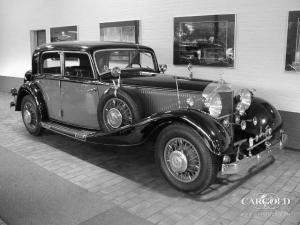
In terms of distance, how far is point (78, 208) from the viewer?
10.00 feet

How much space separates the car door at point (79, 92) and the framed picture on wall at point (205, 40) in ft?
7.06

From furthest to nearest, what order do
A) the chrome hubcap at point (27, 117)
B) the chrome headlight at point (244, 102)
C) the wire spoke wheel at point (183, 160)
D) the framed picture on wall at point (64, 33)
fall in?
1. the framed picture on wall at point (64, 33)
2. the chrome hubcap at point (27, 117)
3. the chrome headlight at point (244, 102)
4. the wire spoke wheel at point (183, 160)

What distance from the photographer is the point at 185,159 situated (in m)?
3.24

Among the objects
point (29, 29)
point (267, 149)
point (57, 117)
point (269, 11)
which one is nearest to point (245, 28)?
point (269, 11)

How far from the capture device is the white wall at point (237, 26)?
15.9ft

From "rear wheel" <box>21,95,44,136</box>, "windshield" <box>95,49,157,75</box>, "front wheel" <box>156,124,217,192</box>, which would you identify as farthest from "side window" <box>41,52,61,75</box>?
"front wheel" <box>156,124,217,192</box>

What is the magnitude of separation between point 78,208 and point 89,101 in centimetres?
179

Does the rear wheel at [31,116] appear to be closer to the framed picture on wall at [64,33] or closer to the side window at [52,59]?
the side window at [52,59]

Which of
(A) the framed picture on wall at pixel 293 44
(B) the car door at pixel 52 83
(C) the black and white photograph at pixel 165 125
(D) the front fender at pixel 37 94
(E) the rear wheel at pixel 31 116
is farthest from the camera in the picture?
(E) the rear wheel at pixel 31 116

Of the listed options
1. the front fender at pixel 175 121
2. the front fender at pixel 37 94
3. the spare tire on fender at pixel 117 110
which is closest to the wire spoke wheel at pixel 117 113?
the spare tire on fender at pixel 117 110

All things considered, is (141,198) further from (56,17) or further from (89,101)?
(56,17)

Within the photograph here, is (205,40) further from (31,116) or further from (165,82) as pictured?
(31,116)

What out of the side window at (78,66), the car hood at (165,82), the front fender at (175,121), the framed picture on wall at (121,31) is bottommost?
the front fender at (175,121)

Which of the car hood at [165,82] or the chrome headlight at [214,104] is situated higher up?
the car hood at [165,82]
